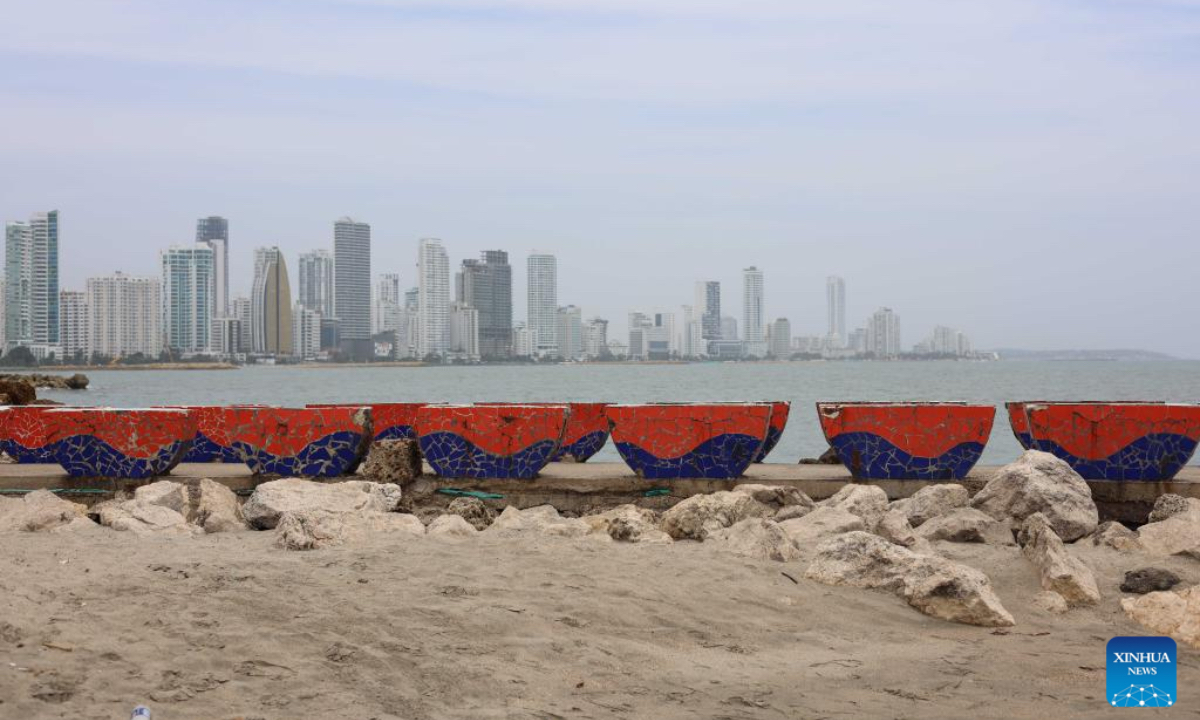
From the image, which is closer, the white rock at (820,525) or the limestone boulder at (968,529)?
the white rock at (820,525)

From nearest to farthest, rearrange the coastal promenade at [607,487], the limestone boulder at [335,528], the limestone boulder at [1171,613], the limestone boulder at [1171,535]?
the limestone boulder at [1171,613]
the limestone boulder at [335,528]
the limestone boulder at [1171,535]
the coastal promenade at [607,487]

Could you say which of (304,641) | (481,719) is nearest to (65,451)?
(304,641)

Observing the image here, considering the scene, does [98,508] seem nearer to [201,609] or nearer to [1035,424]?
[201,609]

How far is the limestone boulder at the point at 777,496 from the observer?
396 inches

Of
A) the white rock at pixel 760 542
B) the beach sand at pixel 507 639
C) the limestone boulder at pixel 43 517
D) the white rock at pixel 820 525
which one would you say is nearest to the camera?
the beach sand at pixel 507 639

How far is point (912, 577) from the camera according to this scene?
23.7 feet

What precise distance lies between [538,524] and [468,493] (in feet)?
6.14

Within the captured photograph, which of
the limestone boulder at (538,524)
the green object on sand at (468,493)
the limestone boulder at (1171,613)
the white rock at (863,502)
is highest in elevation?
the white rock at (863,502)

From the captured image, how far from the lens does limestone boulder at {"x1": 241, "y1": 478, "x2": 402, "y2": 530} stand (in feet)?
30.5

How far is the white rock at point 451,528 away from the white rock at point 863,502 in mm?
2733

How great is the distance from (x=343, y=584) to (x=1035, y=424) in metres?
6.55

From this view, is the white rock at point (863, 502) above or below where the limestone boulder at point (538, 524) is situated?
above

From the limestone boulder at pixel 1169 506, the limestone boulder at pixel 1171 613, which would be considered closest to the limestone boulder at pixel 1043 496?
the limestone boulder at pixel 1169 506

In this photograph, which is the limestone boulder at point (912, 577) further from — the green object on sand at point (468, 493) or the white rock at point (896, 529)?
the green object on sand at point (468, 493)
